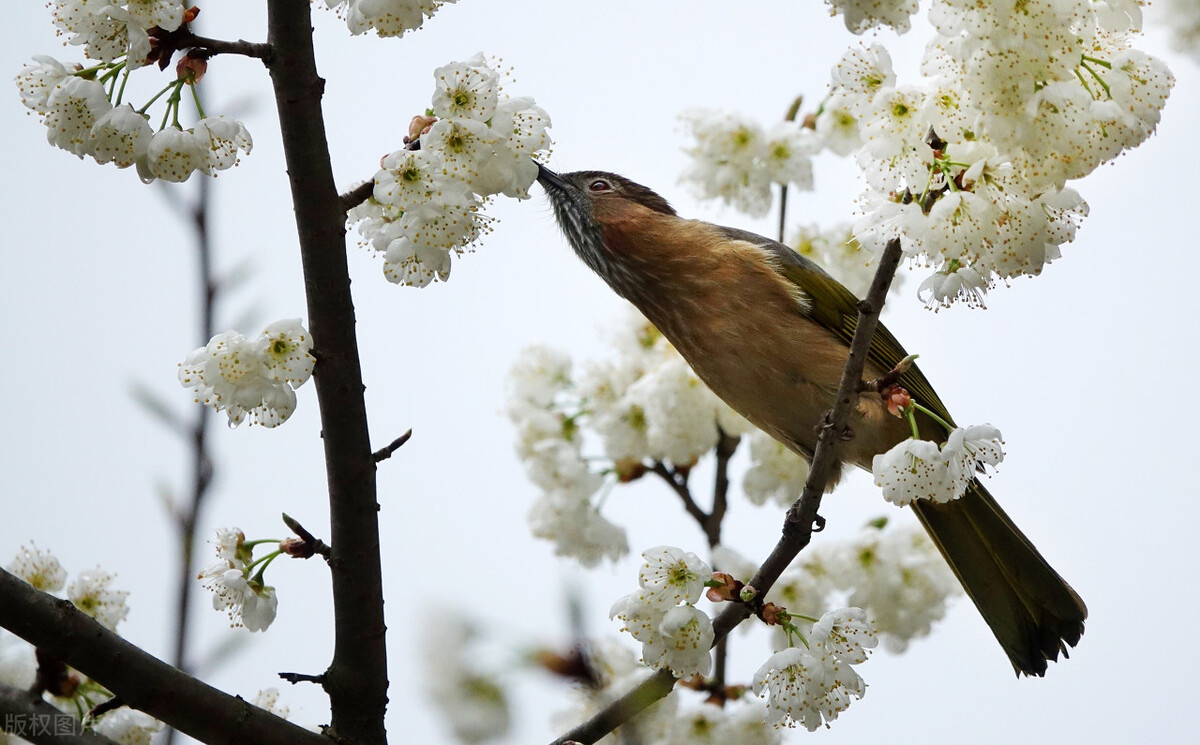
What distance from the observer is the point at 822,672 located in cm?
207

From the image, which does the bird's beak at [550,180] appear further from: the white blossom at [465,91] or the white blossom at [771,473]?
the white blossom at [465,91]

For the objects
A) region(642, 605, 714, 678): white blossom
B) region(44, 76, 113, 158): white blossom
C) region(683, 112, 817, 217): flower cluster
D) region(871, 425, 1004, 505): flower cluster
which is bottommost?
region(642, 605, 714, 678): white blossom

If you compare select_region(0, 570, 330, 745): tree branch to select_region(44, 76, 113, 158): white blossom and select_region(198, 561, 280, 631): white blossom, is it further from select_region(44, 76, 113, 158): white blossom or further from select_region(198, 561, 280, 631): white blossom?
select_region(44, 76, 113, 158): white blossom

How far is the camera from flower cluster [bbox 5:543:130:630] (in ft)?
8.50

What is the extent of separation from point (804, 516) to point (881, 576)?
1578 mm

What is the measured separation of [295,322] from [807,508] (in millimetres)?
1020

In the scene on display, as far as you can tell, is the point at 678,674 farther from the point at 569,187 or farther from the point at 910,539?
the point at 569,187

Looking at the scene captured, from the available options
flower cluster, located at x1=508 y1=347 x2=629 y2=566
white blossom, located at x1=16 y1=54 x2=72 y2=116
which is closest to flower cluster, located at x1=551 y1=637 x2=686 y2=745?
flower cluster, located at x1=508 y1=347 x2=629 y2=566

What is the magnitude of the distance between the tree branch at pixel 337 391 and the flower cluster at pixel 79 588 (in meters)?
0.85

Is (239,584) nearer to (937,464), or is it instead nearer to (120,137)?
(120,137)

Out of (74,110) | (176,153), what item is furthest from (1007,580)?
(74,110)

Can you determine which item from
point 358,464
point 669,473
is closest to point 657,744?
point 669,473

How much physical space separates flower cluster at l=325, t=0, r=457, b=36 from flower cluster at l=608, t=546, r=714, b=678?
0.99m

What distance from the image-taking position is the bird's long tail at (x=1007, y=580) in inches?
118
